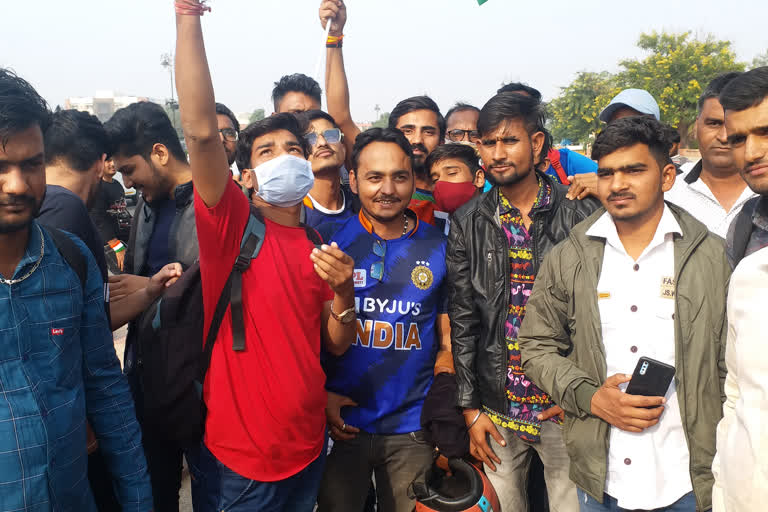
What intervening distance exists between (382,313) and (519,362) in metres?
0.72

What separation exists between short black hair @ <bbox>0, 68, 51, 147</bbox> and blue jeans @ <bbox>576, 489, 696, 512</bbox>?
249 centimetres

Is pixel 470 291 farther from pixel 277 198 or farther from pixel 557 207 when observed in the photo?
pixel 277 198

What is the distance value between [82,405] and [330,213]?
5.99ft

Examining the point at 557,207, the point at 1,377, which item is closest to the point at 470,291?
the point at 557,207

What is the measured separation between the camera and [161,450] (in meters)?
2.64

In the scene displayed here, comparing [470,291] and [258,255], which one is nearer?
[258,255]

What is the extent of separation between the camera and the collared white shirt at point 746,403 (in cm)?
138

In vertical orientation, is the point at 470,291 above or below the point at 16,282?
below

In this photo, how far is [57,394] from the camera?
5.32 ft

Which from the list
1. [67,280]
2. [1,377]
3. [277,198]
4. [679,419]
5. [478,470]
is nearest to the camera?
[1,377]

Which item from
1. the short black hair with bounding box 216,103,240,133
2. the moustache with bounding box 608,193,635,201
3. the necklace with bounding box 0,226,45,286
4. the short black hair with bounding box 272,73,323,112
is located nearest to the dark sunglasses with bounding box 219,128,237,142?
the short black hair with bounding box 216,103,240,133

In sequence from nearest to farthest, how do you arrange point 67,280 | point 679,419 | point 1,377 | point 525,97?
point 1,377 < point 67,280 < point 679,419 < point 525,97

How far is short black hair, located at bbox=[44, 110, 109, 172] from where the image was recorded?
8.50 ft

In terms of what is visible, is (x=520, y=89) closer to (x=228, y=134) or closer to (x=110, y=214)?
(x=228, y=134)
